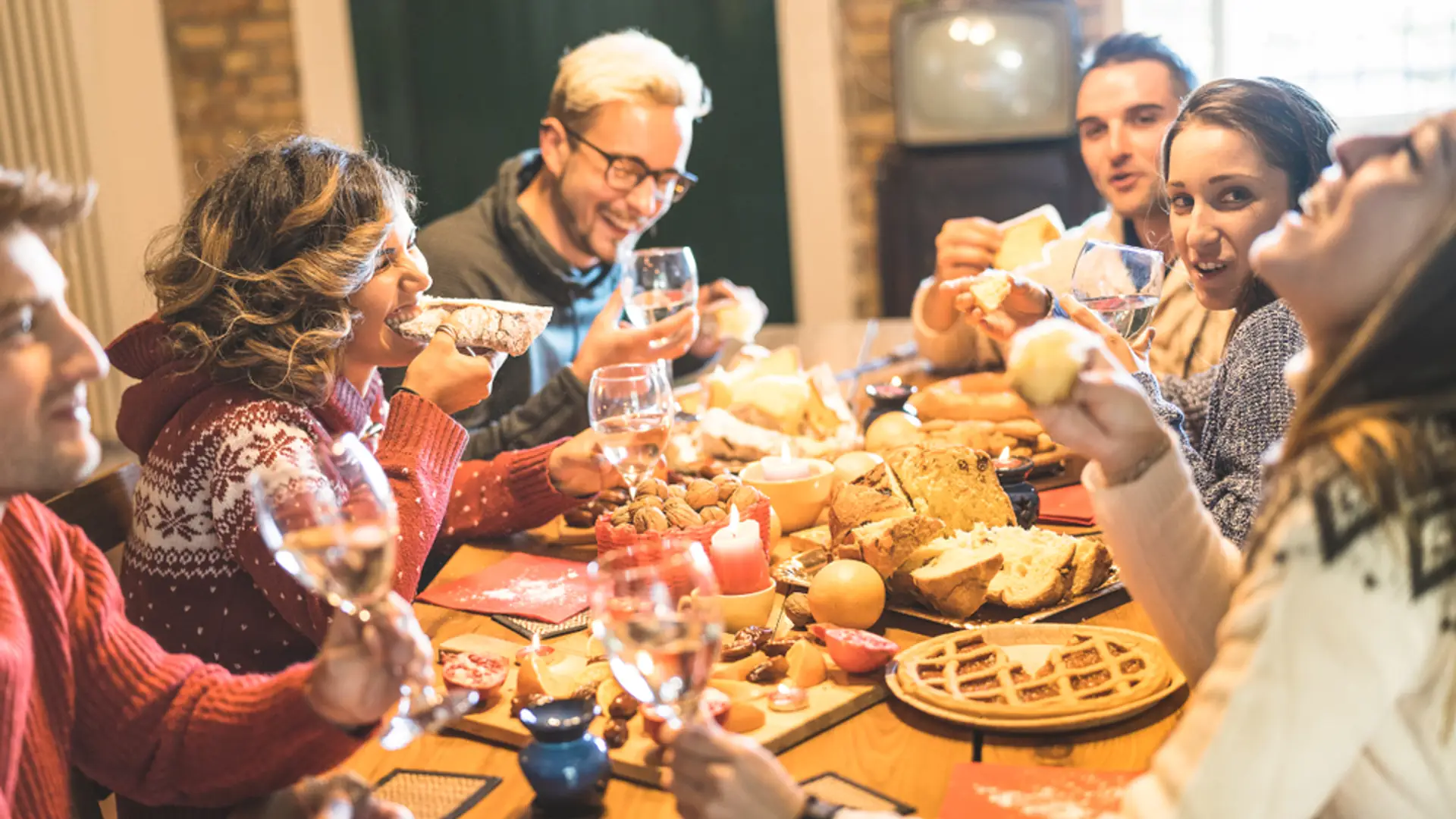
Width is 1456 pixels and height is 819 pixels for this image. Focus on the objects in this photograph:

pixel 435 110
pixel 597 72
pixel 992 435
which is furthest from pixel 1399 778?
pixel 435 110

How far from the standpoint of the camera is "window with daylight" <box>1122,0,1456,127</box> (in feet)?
18.2

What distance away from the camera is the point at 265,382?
1.65m

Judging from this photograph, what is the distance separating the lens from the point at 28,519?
127 centimetres

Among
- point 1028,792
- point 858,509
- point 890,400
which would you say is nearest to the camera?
point 1028,792

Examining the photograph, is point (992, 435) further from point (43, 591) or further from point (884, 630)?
point (43, 591)

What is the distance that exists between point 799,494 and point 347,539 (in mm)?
1006

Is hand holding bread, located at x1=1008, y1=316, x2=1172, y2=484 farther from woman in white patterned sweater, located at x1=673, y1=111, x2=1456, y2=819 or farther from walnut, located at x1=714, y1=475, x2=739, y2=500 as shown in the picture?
walnut, located at x1=714, y1=475, x2=739, y2=500

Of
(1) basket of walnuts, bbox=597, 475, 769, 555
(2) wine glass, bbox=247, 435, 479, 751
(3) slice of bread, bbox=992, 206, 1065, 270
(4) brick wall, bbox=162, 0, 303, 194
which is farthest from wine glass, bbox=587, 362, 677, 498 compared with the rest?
(4) brick wall, bbox=162, 0, 303, 194

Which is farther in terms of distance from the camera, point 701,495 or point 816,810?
point 701,495

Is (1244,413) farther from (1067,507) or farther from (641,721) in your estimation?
(641,721)

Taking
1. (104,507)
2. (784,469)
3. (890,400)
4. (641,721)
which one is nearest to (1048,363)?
(641,721)

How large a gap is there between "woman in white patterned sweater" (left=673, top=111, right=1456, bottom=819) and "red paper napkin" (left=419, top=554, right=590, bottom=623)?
2.38 ft

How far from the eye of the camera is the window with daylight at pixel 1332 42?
5.55m

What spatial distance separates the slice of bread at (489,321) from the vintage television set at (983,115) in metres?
3.78
